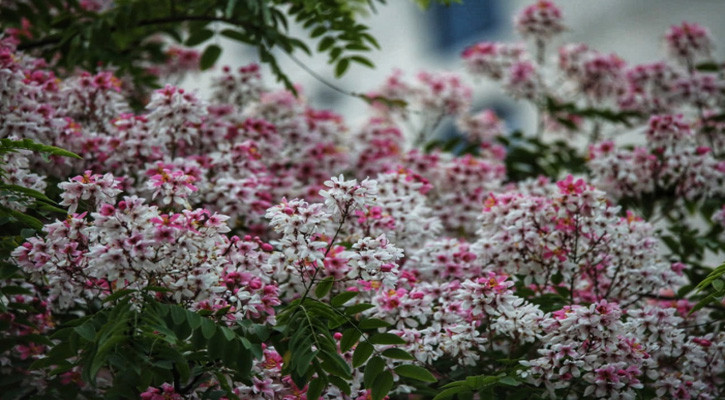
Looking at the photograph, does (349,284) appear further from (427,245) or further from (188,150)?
(188,150)

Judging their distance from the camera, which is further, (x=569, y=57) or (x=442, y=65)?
(x=442, y=65)

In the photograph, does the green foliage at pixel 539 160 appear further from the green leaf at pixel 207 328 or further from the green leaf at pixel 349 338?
the green leaf at pixel 207 328

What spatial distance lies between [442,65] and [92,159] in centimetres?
706

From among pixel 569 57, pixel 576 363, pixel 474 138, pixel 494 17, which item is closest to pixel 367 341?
pixel 576 363

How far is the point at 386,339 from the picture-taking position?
2.76 meters

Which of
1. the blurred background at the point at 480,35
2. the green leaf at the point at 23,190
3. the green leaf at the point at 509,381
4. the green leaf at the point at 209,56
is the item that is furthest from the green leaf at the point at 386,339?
the blurred background at the point at 480,35

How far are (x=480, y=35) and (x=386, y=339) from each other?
742cm

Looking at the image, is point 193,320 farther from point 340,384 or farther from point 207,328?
point 340,384

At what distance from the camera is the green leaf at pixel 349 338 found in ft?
9.09

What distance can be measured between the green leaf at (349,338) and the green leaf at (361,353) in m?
0.03

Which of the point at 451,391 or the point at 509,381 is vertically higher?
the point at 509,381

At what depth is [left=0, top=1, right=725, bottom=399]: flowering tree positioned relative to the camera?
2.63 meters

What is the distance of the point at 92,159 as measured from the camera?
3600mm

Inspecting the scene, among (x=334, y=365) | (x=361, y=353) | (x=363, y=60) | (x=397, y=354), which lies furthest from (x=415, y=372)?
(x=363, y=60)
